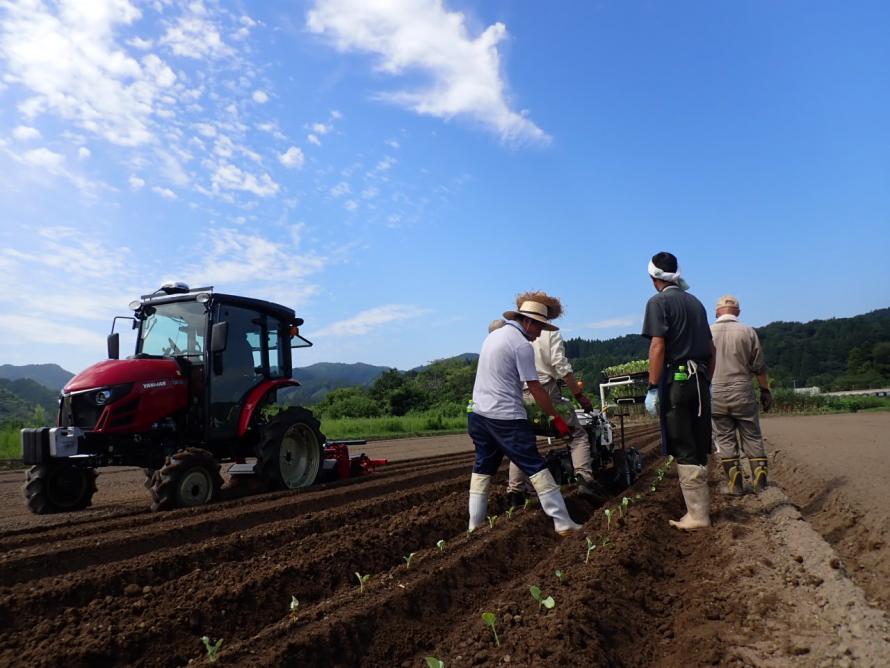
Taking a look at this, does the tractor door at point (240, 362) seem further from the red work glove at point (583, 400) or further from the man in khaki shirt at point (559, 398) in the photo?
the red work glove at point (583, 400)

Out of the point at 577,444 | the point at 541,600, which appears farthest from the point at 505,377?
the point at 577,444

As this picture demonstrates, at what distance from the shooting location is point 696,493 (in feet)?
14.7

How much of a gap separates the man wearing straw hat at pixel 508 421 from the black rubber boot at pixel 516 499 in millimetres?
1109

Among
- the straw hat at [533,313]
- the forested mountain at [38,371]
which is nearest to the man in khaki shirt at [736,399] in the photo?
the straw hat at [533,313]

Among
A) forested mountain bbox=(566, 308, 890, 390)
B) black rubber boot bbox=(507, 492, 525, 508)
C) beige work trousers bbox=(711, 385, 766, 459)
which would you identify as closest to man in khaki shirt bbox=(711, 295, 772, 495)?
beige work trousers bbox=(711, 385, 766, 459)

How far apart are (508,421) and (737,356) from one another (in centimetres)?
257

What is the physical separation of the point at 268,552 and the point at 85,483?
3.41 metres

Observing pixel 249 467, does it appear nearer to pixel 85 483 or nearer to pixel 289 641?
pixel 85 483

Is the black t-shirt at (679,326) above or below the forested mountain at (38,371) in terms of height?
below

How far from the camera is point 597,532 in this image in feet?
14.0

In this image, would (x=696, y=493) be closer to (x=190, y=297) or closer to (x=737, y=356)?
(x=737, y=356)

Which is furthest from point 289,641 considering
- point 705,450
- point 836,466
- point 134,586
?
point 836,466

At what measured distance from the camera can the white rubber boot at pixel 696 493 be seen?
4.45 meters

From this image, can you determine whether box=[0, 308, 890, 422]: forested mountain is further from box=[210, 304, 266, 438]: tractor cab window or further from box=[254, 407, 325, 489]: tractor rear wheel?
box=[210, 304, 266, 438]: tractor cab window
